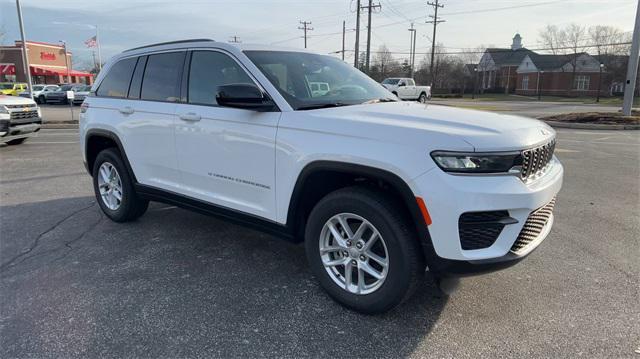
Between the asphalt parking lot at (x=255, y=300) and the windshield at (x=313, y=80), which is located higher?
the windshield at (x=313, y=80)

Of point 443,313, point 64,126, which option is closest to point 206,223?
point 443,313

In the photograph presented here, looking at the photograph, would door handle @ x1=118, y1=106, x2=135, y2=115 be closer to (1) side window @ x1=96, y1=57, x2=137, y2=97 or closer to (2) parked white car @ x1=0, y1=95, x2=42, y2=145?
(1) side window @ x1=96, y1=57, x2=137, y2=97

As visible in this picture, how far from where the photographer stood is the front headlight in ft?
8.28

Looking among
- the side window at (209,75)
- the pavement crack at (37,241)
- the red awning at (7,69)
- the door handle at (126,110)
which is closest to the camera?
the side window at (209,75)

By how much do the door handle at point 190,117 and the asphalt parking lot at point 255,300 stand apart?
1.25 metres

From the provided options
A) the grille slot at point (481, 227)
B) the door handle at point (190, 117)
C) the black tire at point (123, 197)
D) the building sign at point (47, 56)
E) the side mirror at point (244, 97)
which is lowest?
the black tire at point (123, 197)

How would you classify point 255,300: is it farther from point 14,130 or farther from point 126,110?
point 14,130

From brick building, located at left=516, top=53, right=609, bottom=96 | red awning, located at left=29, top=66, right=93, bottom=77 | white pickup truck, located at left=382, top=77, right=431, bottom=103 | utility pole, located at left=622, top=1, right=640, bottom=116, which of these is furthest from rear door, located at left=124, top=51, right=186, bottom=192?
red awning, located at left=29, top=66, right=93, bottom=77

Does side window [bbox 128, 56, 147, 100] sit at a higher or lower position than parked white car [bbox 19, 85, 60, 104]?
higher

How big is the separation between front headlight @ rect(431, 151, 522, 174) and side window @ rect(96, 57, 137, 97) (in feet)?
11.8

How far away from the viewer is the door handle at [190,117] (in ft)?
12.5

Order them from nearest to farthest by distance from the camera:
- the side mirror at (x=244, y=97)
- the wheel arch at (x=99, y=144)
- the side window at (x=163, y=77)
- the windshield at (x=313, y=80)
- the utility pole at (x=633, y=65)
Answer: the side mirror at (x=244, y=97) < the windshield at (x=313, y=80) < the side window at (x=163, y=77) < the wheel arch at (x=99, y=144) < the utility pole at (x=633, y=65)

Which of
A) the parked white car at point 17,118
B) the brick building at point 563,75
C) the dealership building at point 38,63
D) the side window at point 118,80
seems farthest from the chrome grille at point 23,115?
the brick building at point 563,75

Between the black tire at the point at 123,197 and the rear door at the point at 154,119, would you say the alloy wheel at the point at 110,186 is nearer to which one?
the black tire at the point at 123,197
